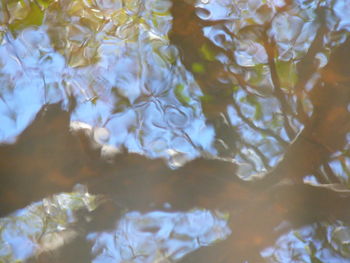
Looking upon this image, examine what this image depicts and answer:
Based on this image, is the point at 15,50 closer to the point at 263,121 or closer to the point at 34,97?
the point at 34,97

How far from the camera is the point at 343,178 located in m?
1.04

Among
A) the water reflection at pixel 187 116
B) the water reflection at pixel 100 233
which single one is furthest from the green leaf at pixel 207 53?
the water reflection at pixel 100 233

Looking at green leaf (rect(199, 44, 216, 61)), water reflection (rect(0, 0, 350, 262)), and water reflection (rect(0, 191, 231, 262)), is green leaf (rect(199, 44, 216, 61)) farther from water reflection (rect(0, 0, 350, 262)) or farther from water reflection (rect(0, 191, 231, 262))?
water reflection (rect(0, 191, 231, 262))

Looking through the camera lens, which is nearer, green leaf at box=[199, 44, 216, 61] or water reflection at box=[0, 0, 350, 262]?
water reflection at box=[0, 0, 350, 262]

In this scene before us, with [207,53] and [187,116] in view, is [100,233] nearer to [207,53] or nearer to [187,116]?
[187,116]

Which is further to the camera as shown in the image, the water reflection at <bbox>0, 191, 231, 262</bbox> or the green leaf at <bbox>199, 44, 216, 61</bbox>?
the green leaf at <bbox>199, 44, 216, 61</bbox>

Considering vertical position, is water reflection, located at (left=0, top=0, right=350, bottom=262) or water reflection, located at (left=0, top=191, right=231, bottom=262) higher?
water reflection, located at (left=0, top=0, right=350, bottom=262)

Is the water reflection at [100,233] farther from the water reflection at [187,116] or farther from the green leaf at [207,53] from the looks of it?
the green leaf at [207,53]

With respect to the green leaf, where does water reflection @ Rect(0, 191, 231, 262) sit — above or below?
below

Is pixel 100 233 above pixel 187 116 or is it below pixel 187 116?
below

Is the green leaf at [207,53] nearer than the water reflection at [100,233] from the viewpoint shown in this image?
No

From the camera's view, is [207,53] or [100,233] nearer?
[100,233]

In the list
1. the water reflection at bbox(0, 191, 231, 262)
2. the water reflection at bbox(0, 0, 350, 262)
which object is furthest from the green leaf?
the water reflection at bbox(0, 191, 231, 262)

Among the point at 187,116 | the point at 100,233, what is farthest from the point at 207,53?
the point at 100,233
